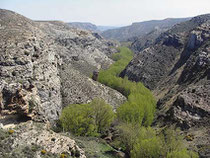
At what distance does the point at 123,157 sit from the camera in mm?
47312

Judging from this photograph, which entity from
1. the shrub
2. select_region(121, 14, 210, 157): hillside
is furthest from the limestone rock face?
select_region(121, 14, 210, 157): hillside

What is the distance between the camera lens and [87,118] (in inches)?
2163

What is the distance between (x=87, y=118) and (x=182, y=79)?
57.3 metres

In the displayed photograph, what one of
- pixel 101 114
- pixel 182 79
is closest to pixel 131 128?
pixel 101 114

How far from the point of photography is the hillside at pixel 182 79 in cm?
5718

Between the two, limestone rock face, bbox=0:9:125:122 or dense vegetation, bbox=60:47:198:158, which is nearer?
dense vegetation, bbox=60:47:198:158

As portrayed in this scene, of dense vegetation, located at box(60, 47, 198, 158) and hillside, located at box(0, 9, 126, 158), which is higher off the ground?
hillside, located at box(0, 9, 126, 158)

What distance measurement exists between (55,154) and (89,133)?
20785mm

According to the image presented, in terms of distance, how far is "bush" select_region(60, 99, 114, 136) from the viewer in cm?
5369

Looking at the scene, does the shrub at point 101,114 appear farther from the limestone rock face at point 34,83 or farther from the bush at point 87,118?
the limestone rock face at point 34,83

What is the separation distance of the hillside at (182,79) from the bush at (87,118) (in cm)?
1958

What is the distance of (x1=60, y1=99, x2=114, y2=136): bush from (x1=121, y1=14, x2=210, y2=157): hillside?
19.6 meters

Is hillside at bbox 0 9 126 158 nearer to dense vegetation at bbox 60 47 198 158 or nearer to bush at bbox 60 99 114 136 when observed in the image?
bush at bbox 60 99 114 136

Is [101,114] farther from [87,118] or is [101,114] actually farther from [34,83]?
[34,83]
